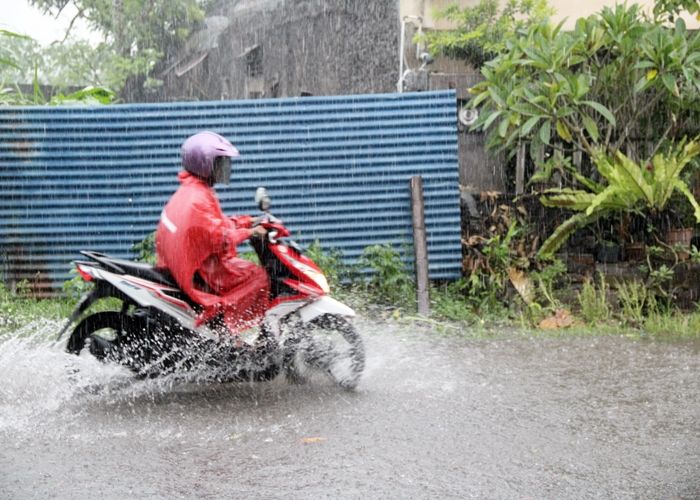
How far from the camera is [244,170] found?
866 cm

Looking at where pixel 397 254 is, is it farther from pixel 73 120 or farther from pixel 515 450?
pixel 515 450

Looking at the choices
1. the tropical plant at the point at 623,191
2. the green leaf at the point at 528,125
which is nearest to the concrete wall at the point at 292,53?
the green leaf at the point at 528,125

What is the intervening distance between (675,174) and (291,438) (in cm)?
487

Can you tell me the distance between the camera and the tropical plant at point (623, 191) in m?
8.16

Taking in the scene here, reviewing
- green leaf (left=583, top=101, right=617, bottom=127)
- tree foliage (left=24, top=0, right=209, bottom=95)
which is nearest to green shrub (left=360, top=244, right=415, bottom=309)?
green leaf (left=583, top=101, right=617, bottom=127)

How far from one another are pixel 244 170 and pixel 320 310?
3303 mm

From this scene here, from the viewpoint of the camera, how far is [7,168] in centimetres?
848

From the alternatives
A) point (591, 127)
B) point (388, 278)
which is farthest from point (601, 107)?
point (388, 278)

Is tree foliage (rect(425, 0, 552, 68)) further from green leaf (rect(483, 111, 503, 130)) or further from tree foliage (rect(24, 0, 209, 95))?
tree foliage (rect(24, 0, 209, 95))

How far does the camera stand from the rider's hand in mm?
5602

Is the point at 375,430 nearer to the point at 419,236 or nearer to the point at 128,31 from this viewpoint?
the point at 419,236

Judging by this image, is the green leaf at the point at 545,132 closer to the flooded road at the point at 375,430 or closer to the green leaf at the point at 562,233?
the green leaf at the point at 562,233

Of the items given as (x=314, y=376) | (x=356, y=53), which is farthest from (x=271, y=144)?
(x=356, y=53)

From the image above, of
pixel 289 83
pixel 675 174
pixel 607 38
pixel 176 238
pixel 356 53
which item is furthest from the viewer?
pixel 289 83
